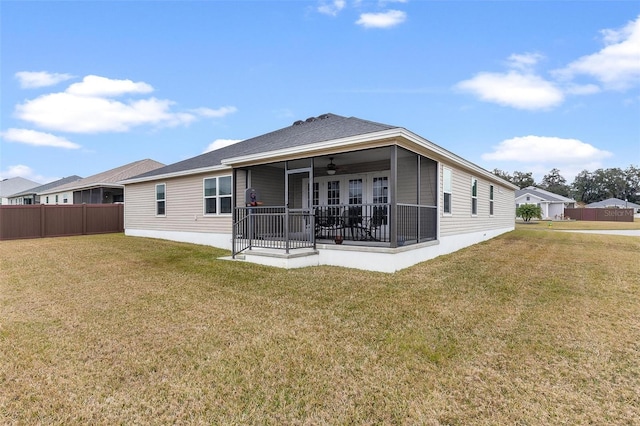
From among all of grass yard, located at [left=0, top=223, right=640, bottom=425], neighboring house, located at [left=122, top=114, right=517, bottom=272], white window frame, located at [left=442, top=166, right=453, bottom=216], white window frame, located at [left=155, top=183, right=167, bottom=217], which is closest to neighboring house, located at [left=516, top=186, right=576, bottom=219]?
neighboring house, located at [left=122, top=114, right=517, bottom=272]

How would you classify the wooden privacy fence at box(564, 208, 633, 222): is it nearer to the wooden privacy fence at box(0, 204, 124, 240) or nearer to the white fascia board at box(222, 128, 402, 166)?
the white fascia board at box(222, 128, 402, 166)

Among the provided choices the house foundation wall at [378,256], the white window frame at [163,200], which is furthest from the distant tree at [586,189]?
the white window frame at [163,200]

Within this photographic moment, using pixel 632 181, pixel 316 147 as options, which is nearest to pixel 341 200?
pixel 316 147

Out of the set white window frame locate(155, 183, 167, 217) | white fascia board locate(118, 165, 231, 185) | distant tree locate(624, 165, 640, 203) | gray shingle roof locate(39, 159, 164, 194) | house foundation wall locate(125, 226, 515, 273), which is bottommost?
house foundation wall locate(125, 226, 515, 273)

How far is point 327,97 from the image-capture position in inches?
593

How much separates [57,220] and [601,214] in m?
49.7

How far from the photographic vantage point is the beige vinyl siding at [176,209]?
11070 millimetres

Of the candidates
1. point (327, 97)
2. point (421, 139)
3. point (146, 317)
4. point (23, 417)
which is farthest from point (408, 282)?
point (327, 97)

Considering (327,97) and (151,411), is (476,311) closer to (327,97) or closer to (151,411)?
(151,411)

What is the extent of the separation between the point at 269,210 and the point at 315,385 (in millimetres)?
7534

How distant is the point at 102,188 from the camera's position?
20156 millimetres

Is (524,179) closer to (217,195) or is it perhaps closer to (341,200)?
(341,200)

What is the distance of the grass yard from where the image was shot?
7.69ft

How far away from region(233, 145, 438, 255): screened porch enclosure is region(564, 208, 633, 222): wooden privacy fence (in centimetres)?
3948
